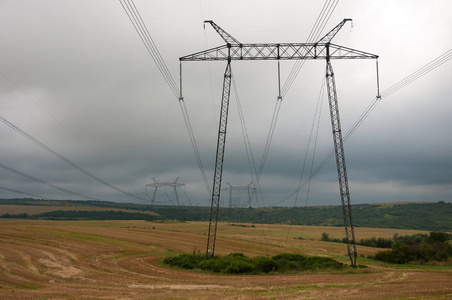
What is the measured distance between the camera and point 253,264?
149 feet

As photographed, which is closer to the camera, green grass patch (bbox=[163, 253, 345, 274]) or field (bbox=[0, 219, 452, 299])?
field (bbox=[0, 219, 452, 299])

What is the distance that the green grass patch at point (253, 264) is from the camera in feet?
146

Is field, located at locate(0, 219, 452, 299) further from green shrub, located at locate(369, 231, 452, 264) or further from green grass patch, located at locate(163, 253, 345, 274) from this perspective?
green shrub, located at locate(369, 231, 452, 264)

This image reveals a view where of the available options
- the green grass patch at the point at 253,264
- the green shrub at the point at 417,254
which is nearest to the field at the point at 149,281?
the green grass patch at the point at 253,264

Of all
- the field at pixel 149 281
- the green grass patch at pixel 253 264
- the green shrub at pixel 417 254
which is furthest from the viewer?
the green shrub at pixel 417 254


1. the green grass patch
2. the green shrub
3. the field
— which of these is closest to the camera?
the field

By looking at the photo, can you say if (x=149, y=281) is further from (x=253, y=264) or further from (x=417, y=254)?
(x=417, y=254)

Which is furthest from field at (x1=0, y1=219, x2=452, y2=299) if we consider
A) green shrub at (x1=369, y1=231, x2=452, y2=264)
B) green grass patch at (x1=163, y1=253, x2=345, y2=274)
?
green shrub at (x1=369, y1=231, x2=452, y2=264)

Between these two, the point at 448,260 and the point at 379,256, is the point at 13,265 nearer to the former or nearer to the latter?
the point at 379,256

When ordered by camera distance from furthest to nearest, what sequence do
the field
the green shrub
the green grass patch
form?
the green shrub < the green grass patch < the field

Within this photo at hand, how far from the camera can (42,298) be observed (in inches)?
1027

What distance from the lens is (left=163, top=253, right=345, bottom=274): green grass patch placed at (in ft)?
146

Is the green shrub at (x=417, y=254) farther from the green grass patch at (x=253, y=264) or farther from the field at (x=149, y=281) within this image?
the green grass patch at (x=253, y=264)

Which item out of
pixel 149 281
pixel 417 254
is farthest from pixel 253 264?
pixel 417 254
